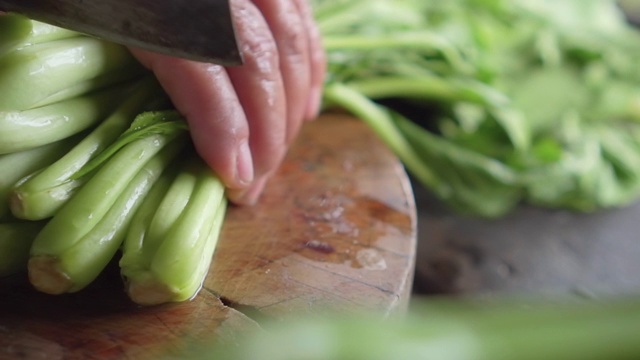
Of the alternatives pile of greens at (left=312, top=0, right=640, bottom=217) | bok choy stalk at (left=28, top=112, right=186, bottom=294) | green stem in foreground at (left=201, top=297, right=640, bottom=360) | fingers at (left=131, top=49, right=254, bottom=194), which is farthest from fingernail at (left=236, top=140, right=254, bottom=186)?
green stem in foreground at (left=201, top=297, right=640, bottom=360)

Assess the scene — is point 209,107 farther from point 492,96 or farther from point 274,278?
point 492,96

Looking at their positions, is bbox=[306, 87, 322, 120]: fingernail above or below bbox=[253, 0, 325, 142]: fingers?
below

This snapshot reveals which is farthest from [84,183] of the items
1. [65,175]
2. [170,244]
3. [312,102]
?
[312,102]

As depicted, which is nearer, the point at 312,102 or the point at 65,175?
the point at 65,175

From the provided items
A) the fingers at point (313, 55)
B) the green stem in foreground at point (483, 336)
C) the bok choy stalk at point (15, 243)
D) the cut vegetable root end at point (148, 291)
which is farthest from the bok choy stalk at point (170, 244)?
the green stem in foreground at point (483, 336)

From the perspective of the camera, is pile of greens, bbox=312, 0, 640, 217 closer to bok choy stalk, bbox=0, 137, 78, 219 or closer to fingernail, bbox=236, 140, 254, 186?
fingernail, bbox=236, 140, 254, 186

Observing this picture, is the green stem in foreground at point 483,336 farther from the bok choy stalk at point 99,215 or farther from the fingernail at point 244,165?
the fingernail at point 244,165
